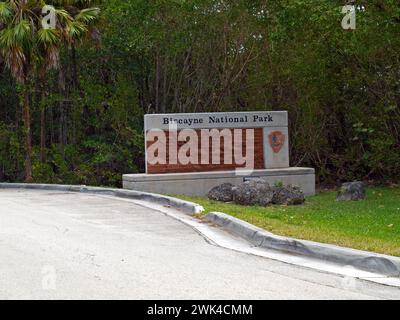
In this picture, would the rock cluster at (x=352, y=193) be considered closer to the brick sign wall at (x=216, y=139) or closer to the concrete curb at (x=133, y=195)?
the brick sign wall at (x=216, y=139)

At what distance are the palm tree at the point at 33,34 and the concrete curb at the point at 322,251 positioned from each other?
12454 millimetres

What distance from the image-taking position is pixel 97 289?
24.5 feet

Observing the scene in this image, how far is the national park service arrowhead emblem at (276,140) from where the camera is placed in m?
20.3

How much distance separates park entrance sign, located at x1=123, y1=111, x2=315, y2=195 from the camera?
19094 millimetres

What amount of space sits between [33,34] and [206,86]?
601cm

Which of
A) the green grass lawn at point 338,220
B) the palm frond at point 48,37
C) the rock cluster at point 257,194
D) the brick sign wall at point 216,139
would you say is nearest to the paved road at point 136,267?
the green grass lawn at point 338,220

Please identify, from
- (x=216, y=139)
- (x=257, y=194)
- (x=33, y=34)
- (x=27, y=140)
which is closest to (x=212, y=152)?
(x=216, y=139)

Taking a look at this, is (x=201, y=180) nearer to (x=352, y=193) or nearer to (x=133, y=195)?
(x=133, y=195)

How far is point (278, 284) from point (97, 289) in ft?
6.46

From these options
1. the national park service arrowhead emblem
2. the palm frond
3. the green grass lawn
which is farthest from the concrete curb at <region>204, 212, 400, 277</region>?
the palm frond

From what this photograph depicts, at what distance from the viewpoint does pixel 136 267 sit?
28.5ft

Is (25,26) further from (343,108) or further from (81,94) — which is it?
(343,108)

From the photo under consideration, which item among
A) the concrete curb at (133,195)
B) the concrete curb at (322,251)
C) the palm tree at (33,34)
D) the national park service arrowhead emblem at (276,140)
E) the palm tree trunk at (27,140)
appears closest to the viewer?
the concrete curb at (322,251)
